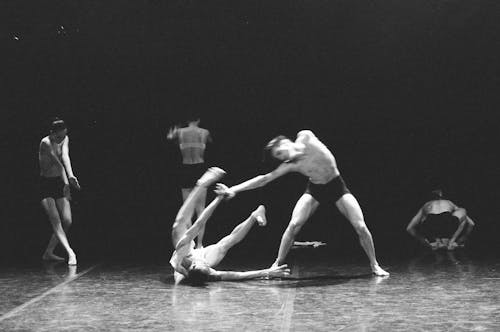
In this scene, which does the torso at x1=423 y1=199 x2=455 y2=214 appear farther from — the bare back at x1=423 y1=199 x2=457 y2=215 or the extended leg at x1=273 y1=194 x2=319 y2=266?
the extended leg at x1=273 y1=194 x2=319 y2=266

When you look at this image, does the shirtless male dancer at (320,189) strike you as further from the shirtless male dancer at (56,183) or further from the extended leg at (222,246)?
the shirtless male dancer at (56,183)

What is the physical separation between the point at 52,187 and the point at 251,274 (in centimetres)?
236

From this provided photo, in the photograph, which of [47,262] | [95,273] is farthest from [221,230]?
[95,273]

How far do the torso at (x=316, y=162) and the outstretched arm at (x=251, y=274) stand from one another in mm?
804

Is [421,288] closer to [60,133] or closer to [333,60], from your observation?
[60,133]

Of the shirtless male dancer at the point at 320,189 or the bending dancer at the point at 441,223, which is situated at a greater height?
the shirtless male dancer at the point at 320,189

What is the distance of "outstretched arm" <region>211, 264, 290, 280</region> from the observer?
509 cm

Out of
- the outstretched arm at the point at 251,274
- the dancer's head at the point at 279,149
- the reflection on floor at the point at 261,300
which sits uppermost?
the dancer's head at the point at 279,149

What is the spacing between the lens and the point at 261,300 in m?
4.30

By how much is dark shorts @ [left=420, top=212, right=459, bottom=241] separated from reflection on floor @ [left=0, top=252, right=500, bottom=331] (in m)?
1.63

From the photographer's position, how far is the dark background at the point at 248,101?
10.1 meters

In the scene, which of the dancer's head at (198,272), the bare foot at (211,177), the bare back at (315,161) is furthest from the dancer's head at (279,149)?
the dancer's head at (198,272)

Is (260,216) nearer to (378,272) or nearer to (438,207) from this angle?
(378,272)

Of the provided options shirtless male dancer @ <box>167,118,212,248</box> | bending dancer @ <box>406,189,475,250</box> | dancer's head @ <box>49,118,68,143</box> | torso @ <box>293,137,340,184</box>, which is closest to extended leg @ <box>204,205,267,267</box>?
torso @ <box>293,137,340,184</box>
